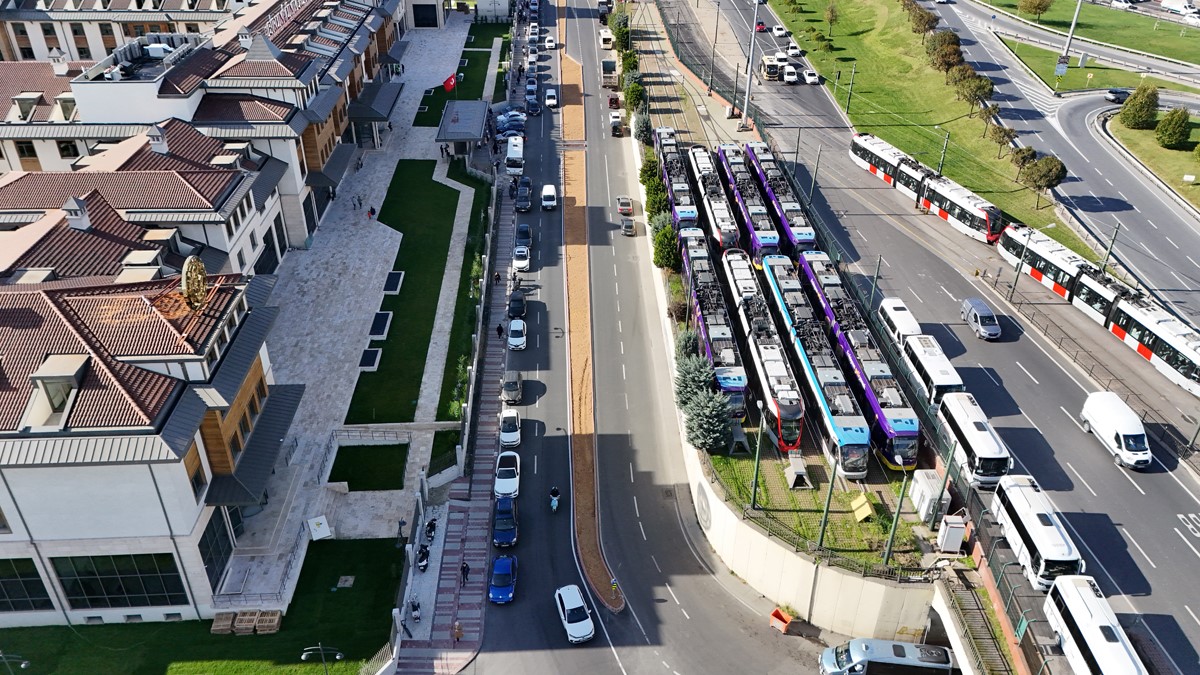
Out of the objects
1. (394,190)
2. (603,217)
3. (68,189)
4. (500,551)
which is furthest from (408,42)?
(500,551)

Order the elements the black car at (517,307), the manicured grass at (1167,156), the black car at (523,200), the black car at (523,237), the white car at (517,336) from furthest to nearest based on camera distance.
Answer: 1. the black car at (523,200)
2. the black car at (523,237)
3. the manicured grass at (1167,156)
4. the black car at (517,307)
5. the white car at (517,336)

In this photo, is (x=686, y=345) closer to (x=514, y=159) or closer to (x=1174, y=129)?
(x=514, y=159)

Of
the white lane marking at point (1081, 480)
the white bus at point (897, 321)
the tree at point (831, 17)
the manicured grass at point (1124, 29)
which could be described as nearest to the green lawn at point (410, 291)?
the white bus at point (897, 321)

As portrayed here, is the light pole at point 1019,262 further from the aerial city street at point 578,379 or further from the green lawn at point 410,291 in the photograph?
the green lawn at point 410,291

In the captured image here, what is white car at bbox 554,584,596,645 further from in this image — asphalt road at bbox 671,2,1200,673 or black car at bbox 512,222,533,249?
black car at bbox 512,222,533,249

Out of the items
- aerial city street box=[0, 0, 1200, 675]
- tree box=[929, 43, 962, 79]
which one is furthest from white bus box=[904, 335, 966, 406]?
tree box=[929, 43, 962, 79]
